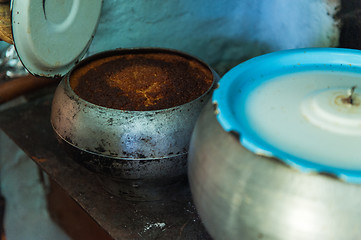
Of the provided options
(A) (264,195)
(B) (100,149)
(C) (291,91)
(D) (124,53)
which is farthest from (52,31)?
(A) (264,195)

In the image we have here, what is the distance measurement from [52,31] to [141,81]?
0.37m

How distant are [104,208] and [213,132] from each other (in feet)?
2.38

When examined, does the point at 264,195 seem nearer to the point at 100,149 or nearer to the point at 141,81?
the point at 100,149

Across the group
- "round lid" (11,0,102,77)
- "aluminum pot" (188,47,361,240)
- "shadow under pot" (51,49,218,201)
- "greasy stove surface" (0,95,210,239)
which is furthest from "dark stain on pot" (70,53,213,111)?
"aluminum pot" (188,47,361,240)

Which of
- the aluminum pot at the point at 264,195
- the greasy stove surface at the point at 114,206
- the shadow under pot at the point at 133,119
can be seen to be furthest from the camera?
the greasy stove surface at the point at 114,206

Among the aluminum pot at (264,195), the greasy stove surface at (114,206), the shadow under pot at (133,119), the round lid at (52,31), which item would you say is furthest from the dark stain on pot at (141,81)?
the aluminum pot at (264,195)

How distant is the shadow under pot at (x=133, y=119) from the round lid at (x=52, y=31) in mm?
113

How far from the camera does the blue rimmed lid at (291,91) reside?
78 centimetres

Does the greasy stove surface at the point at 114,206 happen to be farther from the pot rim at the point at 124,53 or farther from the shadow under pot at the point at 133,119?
the pot rim at the point at 124,53


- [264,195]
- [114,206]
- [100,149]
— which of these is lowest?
[114,206]

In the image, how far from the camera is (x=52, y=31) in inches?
60.7

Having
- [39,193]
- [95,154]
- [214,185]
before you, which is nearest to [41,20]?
[95,154]

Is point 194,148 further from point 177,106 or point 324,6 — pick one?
point 324,6

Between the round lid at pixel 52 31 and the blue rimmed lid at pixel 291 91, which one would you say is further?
the round lid at pixel 52 31
